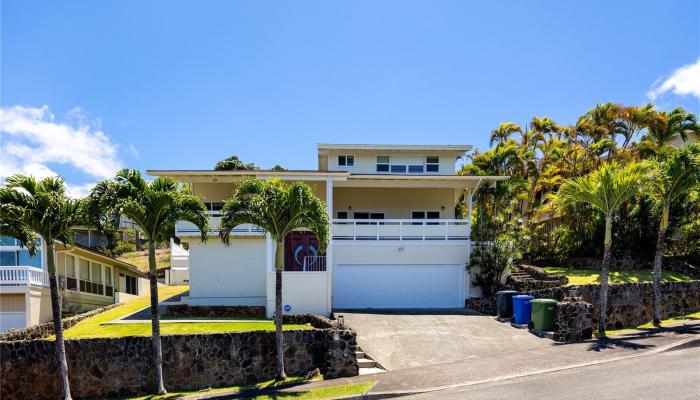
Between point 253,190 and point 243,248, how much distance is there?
8.81 m

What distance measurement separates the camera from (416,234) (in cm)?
2150

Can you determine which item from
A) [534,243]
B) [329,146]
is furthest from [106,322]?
[534,243]

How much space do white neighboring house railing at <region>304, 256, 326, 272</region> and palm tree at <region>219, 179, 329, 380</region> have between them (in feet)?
22.4

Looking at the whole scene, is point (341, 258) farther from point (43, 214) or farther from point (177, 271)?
point (177, 271)

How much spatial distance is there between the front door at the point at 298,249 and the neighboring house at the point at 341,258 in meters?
0.05

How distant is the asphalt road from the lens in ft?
29.4

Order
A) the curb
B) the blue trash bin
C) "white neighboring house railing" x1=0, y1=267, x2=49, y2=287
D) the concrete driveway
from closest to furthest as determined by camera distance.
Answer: the curb
the concrete driveway
the blue trash bin
"white neighboring house railing" x1=0, y1=267, x2=49, y2=287

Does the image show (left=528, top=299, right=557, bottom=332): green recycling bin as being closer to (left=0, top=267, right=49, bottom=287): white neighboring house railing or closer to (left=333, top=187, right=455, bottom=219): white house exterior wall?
(left=333, top=187, right=455, bottom=219): white house exterior wall

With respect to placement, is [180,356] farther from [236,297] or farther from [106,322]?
[236,297]

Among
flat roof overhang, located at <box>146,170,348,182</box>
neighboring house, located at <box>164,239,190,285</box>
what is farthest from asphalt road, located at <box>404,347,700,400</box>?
neighboring house, located at <box>164,239,190,285</box>

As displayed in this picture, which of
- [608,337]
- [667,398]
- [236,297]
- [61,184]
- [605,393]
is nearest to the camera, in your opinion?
[667,398]

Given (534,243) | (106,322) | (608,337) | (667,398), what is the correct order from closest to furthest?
(667,398)
(608,337)
(106,322)
(534,243)

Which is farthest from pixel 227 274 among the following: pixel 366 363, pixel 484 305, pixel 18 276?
pixel 484 305

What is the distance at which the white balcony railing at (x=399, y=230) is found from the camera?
21344mm
